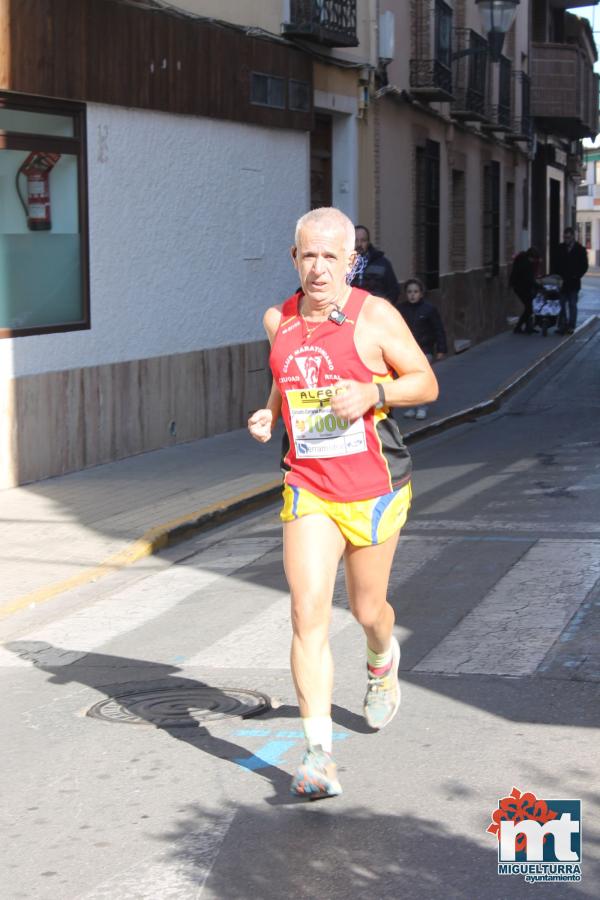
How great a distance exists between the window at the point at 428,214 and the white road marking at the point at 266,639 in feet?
51.8

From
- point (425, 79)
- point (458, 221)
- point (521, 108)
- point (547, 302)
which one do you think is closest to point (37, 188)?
point (425, 79)

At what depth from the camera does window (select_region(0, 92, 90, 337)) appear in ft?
39.1

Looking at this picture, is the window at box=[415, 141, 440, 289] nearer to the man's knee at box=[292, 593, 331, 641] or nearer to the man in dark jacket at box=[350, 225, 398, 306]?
the man in dark jacket at box=[350, 225, 398, 306]

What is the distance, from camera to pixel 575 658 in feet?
21.1

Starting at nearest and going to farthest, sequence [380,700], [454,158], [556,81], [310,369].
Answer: [310,369]
[380,700]
[454,158]
[556,81]

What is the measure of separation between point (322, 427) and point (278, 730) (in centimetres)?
130

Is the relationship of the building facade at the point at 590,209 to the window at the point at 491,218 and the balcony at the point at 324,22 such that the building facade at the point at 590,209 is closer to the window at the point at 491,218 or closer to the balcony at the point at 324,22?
the window at the point at 491,218

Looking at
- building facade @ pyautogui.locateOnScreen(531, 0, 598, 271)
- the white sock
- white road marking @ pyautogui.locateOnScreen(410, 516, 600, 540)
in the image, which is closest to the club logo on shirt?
the white sock

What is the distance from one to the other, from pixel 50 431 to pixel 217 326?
360cm

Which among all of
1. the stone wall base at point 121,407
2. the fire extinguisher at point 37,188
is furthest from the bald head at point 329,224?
the fire extinguisher at point 37,188

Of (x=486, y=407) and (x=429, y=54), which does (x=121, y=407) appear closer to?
(x=486, y=407)

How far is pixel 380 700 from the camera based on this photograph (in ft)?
17.9

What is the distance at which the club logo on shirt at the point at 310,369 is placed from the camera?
4914 mm

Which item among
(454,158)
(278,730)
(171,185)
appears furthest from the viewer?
(454,158)
